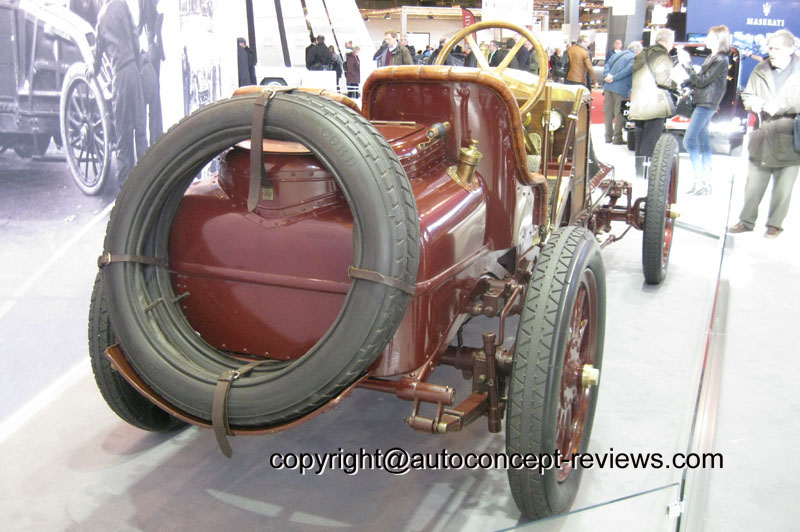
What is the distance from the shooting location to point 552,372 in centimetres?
208

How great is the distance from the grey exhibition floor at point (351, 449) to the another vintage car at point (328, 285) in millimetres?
286

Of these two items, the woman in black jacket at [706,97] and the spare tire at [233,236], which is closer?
the spare tire at [233,236]

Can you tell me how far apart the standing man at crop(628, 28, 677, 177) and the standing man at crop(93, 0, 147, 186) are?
205 inches

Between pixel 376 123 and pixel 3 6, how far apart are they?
1547mm

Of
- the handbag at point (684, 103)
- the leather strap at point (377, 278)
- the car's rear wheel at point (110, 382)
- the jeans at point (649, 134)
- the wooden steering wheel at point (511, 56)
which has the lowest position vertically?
the car's rear wheel at point (110, 382)

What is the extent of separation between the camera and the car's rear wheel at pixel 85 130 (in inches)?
127

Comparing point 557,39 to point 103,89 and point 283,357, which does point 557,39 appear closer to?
point 103,89

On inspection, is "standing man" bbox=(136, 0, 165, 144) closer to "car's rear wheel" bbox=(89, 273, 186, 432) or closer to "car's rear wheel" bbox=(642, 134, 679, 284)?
"car's rear wheel" bbox=(89, 273, 186, 432)

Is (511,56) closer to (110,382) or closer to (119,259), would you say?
(119,259)

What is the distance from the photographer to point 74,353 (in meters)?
3.46

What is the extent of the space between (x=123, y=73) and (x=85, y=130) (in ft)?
1.52

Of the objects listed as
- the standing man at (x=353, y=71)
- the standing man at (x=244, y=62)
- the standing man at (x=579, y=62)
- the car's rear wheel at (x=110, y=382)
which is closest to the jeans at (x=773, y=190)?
the standing man at (x=244, y=62)

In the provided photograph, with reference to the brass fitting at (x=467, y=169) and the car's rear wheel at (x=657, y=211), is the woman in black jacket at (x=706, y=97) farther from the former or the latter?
the brass fitting at (x=467, y=169)

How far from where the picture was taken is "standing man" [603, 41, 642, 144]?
9.90m
